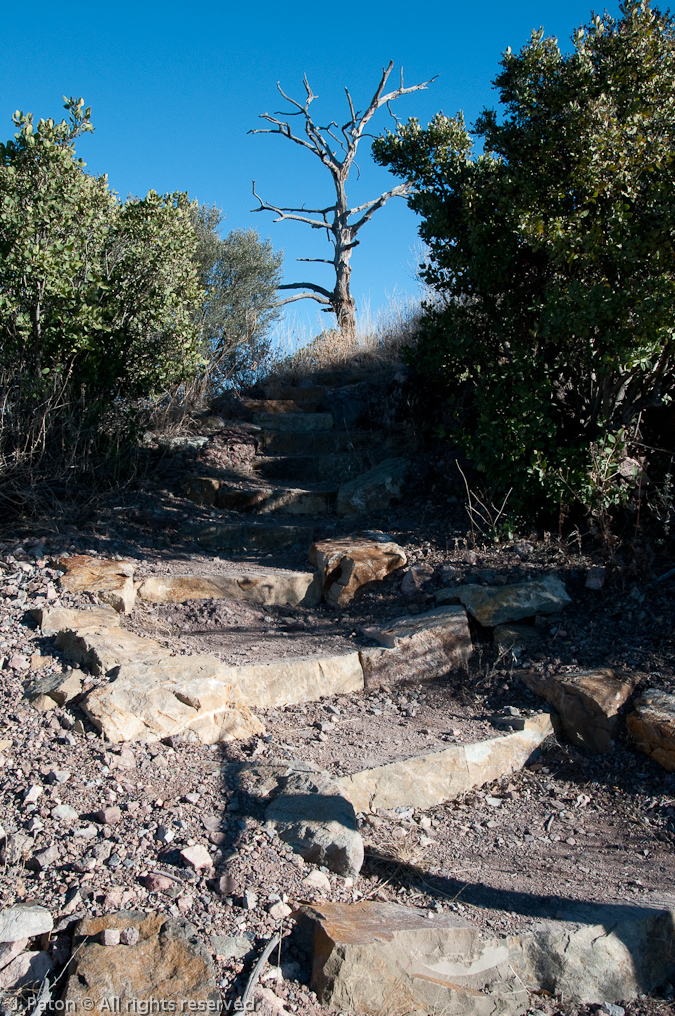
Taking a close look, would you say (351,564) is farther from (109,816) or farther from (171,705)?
(109,816)

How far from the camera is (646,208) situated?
4.20m

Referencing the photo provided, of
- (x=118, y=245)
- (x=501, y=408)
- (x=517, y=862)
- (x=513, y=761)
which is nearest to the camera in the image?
(x=517, y=862)

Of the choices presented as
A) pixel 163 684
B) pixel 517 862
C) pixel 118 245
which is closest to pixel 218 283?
pixel 118 245

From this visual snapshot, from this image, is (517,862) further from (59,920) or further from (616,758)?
(59,920)

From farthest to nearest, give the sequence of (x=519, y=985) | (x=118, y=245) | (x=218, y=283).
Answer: (x=218, y=283) → (x=118, y=245) → (x=519, y=985)

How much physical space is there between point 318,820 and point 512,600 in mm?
2062

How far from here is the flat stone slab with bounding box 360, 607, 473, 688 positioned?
12.7 ft

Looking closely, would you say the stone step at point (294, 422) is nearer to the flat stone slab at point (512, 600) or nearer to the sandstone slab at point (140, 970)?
the flat stone slab at point (512, 600)

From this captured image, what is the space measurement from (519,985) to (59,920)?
53.6 inches

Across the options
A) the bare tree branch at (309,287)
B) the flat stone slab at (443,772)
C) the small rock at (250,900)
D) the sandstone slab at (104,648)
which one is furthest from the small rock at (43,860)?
the bare tree branch at (309,287)

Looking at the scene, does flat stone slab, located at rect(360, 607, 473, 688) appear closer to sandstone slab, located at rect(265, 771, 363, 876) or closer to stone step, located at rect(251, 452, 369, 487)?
sandstone slab, located at rect(265, 771, 363, 876)

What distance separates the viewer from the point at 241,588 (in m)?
4.59

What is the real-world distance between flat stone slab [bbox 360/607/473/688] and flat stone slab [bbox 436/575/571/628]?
0.14 meters

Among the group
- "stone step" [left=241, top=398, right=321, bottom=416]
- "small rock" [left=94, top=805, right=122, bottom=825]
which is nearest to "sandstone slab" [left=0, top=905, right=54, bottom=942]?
"small rock" [left=94, top=805, right=122, bottom=825]
